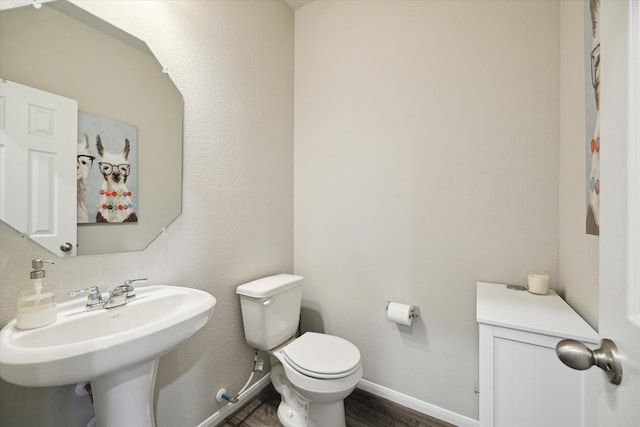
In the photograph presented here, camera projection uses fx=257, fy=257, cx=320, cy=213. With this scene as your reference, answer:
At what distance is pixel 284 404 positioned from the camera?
4.78ft

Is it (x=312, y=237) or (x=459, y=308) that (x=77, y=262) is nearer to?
(x=312, y=237)

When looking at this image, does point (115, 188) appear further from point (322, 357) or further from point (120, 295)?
point (322, 357)

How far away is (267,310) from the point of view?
1415mm

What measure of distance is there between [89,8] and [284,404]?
204cm

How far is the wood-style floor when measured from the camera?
1.42 m

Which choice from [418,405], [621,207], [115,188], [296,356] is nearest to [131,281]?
[115,188]

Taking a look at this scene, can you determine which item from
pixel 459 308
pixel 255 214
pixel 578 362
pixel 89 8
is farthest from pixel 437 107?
pixel 89 8

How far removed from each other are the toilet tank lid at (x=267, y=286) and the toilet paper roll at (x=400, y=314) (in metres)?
0.57

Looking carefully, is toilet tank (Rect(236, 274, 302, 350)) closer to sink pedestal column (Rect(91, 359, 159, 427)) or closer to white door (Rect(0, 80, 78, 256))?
sink pedestal column (Rect(91, 359, 159, 427))

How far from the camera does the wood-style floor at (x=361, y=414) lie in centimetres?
142

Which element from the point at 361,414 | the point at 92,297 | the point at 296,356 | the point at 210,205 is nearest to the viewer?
the point at 92,297

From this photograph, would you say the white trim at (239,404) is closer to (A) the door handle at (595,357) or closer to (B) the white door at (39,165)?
(B) the white door at (39,165)

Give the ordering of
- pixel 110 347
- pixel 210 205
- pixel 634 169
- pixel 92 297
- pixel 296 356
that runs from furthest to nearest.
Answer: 1. pixel 210 205
2. pixel 296 356
3. pixel 92 297
4. pixel 110 347
5. pixel 634 169

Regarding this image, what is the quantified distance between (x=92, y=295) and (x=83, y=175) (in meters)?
0.45
